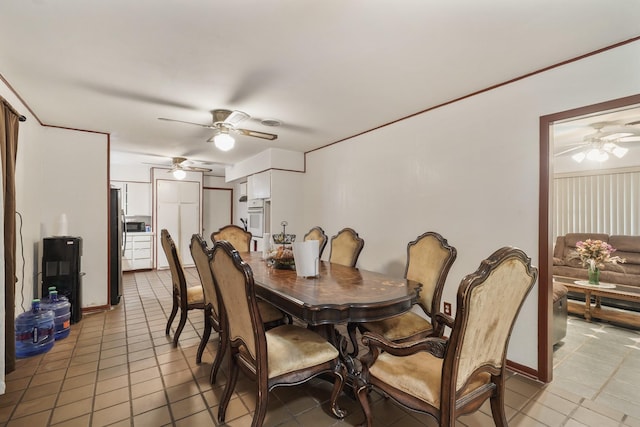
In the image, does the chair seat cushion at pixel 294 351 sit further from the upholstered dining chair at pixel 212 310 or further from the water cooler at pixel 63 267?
the water cooler at pixel 63 267

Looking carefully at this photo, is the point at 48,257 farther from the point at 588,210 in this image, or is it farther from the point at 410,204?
the point at 588,210

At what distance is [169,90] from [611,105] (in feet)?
10.9

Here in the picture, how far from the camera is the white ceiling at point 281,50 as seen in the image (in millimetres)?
1557

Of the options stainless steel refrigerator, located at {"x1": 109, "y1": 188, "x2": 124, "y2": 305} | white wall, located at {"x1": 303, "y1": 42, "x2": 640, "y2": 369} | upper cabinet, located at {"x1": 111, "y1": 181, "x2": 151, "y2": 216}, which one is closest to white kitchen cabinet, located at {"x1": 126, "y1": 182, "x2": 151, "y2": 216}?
upper cabinet, located at {"x1": 111, "y1": 181, "x2": 151, "y2": 216}

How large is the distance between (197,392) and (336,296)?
4.08ft

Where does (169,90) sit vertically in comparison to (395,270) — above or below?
above

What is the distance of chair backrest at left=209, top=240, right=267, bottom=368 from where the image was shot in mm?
1413

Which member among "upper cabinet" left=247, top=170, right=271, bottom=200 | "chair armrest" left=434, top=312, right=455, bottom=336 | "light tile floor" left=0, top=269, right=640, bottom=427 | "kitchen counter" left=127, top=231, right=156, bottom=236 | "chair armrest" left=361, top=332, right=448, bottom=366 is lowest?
"light tile floor" left=0, top=269, right=640, bottom=427

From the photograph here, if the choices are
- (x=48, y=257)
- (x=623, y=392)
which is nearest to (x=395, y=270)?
(x=623, y=392)

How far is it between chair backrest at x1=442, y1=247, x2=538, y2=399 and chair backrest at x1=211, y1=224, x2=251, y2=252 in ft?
10.3

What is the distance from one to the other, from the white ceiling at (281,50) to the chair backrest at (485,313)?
1362 millimetres

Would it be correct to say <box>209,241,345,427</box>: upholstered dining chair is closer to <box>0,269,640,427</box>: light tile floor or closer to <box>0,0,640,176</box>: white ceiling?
<box>0,269,640,427</box>: light tile floor

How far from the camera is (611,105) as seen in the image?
6.24ft

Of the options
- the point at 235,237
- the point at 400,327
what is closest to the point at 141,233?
the point at 235,237
